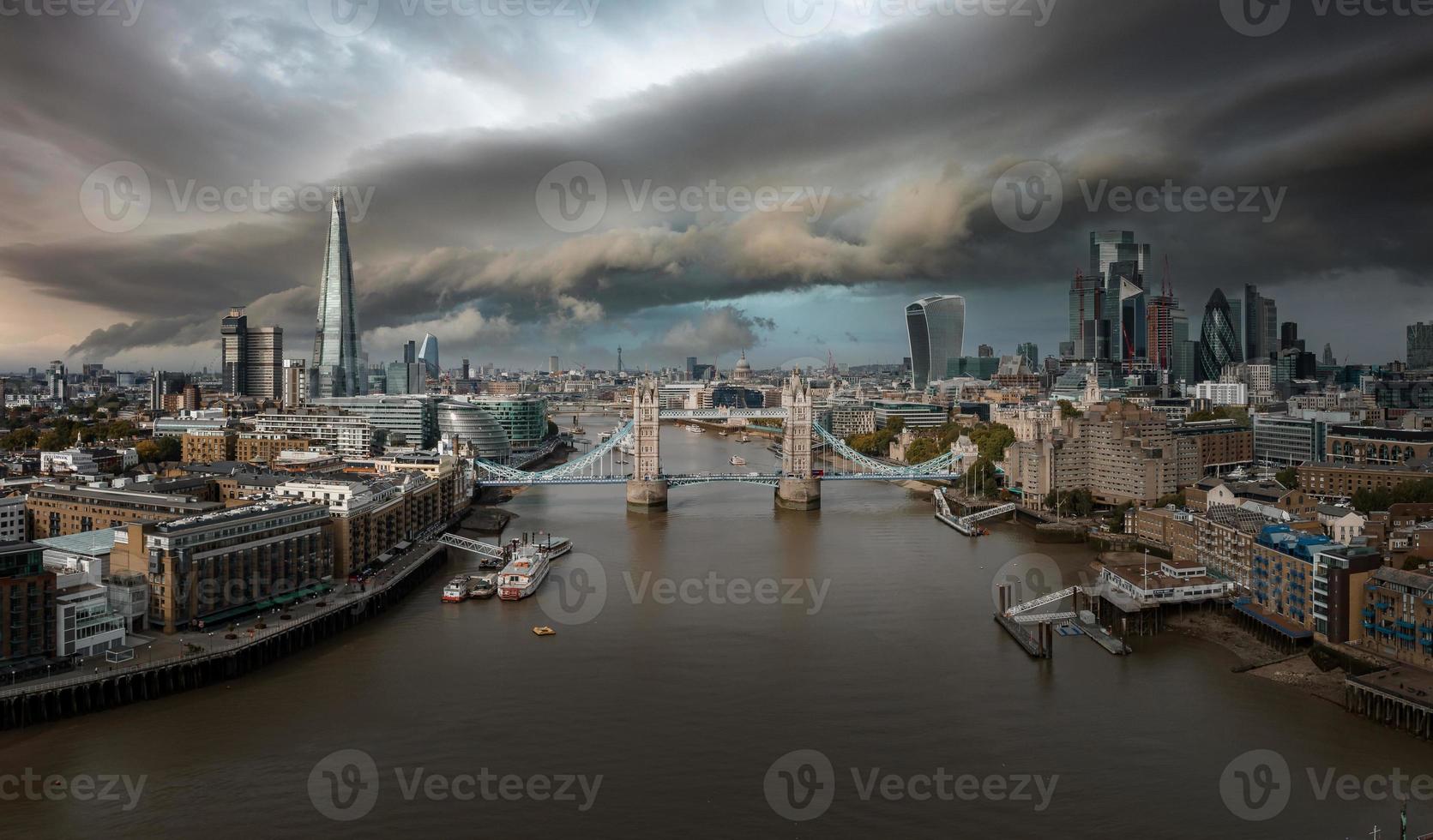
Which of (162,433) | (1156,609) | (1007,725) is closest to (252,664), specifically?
(1007,725)

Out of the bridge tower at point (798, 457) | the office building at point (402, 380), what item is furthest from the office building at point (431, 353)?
the bridge tower at point (798, 457)

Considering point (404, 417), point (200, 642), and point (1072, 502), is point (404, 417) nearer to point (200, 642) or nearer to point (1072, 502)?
point (1072, 502)

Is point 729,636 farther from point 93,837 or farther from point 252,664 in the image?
point 93,837

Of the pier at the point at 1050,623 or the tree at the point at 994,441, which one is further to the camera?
the tree at the point at 994,441

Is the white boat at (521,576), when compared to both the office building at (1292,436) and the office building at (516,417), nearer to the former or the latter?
the office building at (516,417)

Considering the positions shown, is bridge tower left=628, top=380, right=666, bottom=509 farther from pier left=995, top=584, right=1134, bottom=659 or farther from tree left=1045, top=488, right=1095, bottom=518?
pier left=995, top=584, right=1134, bottom=659

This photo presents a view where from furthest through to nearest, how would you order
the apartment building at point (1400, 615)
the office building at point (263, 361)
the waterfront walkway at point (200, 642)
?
the office building at point (263, 361) < the apartment building at point (1400, 615) < the waterfront walkway at point (200, 642)

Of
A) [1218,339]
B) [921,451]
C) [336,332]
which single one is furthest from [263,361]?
[1218,339]

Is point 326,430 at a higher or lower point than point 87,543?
higher
